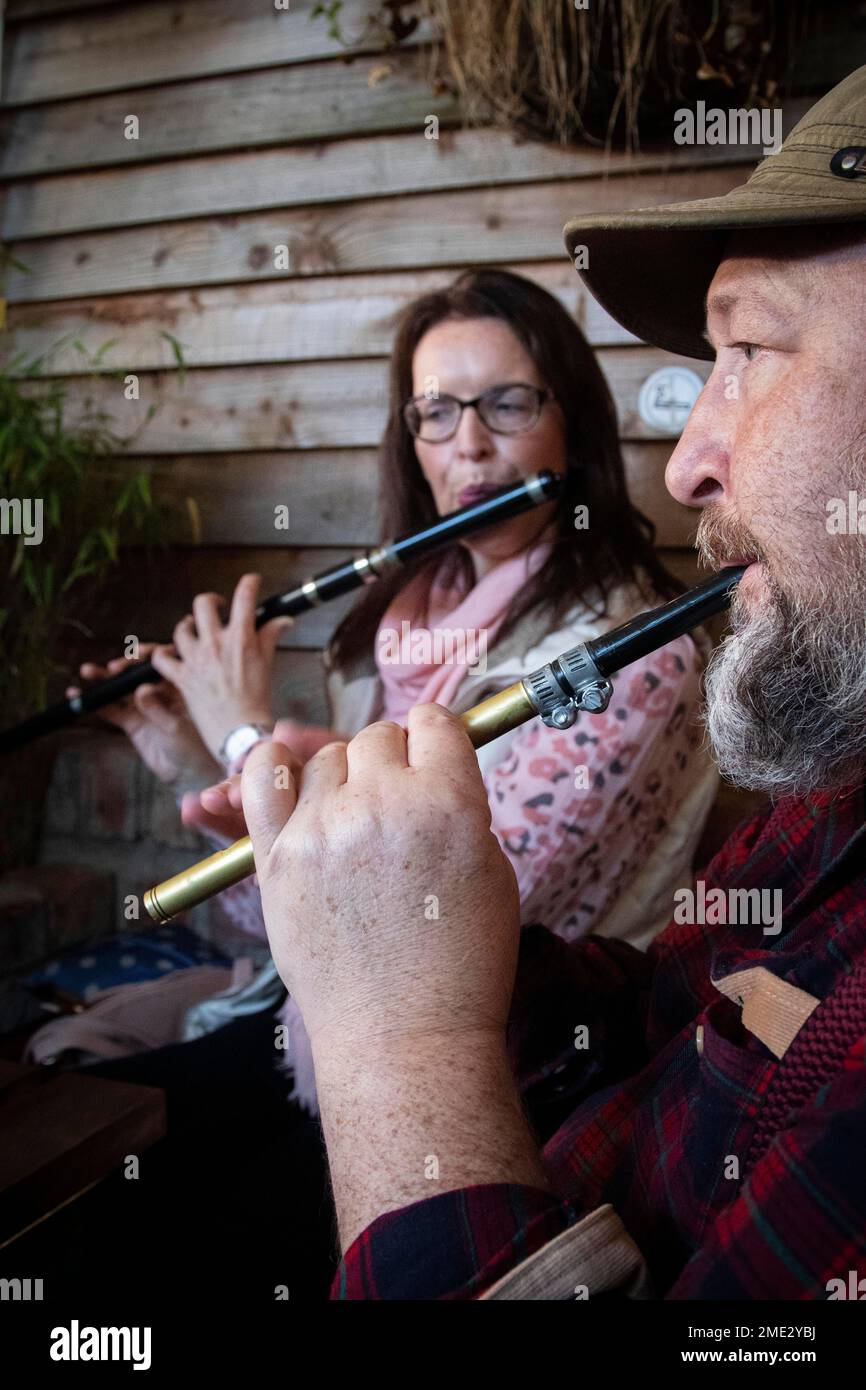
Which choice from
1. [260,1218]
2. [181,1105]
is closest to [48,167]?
[181,1105]

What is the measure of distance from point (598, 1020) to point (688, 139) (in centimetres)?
140

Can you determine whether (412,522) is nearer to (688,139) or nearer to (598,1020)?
(688,139)

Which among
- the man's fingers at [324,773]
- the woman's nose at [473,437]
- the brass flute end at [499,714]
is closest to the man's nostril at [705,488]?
the brass flute end at [499,714]

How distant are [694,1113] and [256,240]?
190cm

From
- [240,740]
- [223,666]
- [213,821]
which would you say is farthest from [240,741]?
[213,821]

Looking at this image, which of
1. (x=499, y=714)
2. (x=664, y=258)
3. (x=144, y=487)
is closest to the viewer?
(x=499, y=714)

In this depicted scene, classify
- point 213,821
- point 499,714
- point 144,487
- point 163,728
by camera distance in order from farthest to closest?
1. point 144,487
2. point 163,728
3. point 213,821
4. point 499,714

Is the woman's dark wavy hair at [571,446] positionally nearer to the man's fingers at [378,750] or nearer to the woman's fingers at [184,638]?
the woman's fingers at [184,638]

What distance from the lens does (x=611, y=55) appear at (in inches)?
58.2

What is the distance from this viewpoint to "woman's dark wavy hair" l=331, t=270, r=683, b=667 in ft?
4.69

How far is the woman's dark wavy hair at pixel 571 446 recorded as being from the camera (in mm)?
1431

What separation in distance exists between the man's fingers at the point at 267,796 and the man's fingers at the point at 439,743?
0.10 metres

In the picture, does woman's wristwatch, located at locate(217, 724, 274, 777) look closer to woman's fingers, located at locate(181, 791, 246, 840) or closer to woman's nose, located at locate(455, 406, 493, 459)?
woman's fingers, located at locate(181, 791, 246, 840)

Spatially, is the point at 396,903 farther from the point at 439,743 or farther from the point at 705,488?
the point at 705,488
